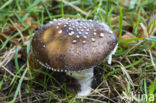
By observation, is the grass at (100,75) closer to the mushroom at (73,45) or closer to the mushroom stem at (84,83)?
the mushroom stem at (84,83)

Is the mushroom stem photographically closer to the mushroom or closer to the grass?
the grass

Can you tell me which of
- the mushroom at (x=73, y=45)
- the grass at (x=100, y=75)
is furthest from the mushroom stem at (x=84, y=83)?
the mushroom at (x=73, y=45)

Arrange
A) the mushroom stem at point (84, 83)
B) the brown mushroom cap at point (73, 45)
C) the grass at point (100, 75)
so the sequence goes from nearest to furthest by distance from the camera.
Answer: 1. the brown mushroom cap at point (73, 45)
2. the grass at point (100, 75)
3. the mushroom stem at point (84, 83)

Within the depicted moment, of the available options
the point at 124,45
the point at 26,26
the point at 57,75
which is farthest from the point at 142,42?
the point at 26,26

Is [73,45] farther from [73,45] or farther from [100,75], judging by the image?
[100,75]

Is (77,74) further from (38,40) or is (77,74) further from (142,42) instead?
(142,42)

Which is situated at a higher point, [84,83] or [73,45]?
[73,45]

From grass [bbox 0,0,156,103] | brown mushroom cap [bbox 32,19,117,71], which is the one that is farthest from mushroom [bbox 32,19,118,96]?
grass [bbox 0,0,156,103]

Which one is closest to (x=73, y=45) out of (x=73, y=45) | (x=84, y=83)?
(x=73, y=45)
